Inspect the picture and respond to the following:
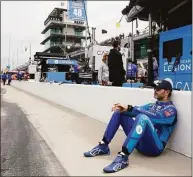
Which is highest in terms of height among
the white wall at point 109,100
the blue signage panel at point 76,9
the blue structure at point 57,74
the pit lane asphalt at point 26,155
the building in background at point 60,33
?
the building in background at point 60,33

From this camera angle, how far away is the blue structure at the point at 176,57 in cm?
763

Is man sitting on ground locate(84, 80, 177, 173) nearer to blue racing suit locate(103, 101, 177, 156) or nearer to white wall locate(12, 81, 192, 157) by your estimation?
blue racing suit locate(103, 101, 177, 156)

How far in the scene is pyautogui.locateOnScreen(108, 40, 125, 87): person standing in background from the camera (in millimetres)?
7445

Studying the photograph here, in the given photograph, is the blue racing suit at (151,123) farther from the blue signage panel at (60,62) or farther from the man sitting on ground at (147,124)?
the blue signage panel at (60,62)

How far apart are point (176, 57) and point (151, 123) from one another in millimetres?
4321

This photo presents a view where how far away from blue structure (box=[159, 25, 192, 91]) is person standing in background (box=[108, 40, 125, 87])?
3.85 feet

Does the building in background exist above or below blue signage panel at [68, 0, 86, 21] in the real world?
above

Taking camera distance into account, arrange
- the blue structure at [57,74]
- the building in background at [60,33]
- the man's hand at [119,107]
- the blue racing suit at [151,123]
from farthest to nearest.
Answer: the building in background at [60,33], the blue structure at [57,74], the man's hand at [119,107], the blue racing suit at [151,123]

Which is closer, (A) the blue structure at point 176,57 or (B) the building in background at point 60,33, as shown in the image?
(A) the blue structure at point 176,57

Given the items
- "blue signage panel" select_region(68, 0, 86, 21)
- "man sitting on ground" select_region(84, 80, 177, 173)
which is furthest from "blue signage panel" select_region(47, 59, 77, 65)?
"man sitting on ground" select_region(84, 80, 177, 173)

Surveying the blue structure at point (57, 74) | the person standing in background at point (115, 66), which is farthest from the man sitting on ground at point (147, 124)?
the blue structure at point (57, 74)

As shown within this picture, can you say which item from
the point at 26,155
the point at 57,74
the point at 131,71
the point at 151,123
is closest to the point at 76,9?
the point at 57,74

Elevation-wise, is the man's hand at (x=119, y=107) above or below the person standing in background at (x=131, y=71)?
below

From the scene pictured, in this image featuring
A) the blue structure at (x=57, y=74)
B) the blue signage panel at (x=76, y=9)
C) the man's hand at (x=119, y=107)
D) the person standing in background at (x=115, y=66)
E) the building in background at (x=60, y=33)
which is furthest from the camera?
the building in background at (x=60, y=33)
